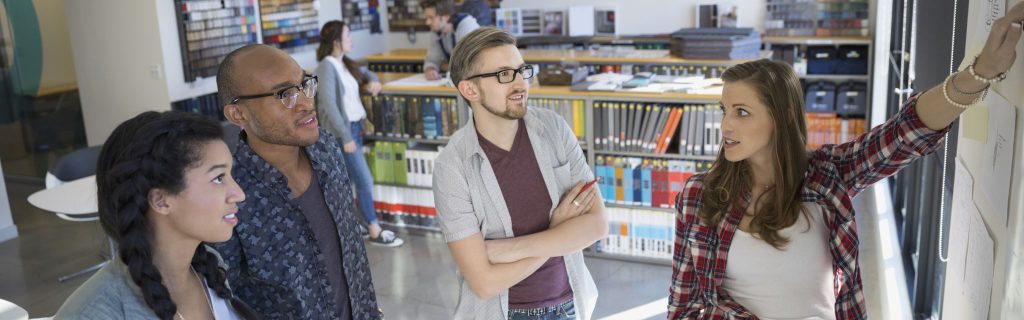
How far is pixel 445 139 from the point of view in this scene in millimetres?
6117

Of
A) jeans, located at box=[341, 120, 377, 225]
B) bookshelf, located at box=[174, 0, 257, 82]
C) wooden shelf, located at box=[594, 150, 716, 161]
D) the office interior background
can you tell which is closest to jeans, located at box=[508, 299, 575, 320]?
the office interior background

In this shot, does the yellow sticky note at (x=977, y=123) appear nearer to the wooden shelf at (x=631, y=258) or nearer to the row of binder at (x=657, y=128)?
the row of binder at (x=657, y=128)

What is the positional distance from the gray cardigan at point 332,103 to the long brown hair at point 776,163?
13.0ft

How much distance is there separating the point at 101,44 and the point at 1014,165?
7.59 metres

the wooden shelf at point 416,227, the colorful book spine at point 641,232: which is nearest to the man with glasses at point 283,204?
the colorful book spine at point 641,232

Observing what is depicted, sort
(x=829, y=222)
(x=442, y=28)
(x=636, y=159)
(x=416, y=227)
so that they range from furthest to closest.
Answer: (x=442, y=28) < (x=416, y=227) < (x=636, y=159) < (x=829, y=222)

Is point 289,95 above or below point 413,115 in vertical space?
above

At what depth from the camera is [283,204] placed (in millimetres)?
2213

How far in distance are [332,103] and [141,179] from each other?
4.10m

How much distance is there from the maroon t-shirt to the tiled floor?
2.49m

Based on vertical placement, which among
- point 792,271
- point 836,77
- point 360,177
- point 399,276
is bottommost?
point 399,276

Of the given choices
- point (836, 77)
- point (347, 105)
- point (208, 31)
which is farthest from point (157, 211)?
point (836, 77)

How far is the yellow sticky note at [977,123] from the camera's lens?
5.97 ft

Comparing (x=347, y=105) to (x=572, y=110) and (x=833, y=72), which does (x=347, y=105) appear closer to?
(x=572, y=110)
